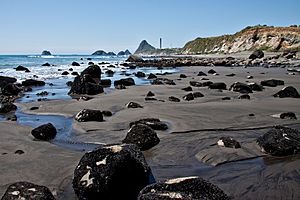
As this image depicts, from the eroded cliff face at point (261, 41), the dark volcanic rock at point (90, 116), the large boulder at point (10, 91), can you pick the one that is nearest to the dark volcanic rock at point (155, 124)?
the dark volcanic rock at point (90, 116)

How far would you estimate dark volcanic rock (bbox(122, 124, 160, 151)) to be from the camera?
5984 millimetres

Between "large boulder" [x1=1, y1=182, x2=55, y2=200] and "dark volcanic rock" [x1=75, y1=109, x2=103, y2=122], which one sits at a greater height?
"large boulder" [x1=1, y1=182, x2=55, y2=200]

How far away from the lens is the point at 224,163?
5.19 meters

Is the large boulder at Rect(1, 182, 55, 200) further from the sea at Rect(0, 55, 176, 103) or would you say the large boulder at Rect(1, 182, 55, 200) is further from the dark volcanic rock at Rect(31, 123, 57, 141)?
the sea at Rect(0, 55, 176, 103)

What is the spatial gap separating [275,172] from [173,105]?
547 centimetres

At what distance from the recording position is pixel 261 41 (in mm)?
68750

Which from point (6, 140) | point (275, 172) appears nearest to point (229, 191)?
point (275, 172)

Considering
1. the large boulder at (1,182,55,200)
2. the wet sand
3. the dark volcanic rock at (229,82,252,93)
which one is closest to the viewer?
the large boulder at (1,182,55,200)

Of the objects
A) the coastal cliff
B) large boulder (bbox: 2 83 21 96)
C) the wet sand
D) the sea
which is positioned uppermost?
the coastal cliff

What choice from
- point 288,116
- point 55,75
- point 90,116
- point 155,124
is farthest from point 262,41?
point 155,124

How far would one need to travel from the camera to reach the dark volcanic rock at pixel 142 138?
5.98m

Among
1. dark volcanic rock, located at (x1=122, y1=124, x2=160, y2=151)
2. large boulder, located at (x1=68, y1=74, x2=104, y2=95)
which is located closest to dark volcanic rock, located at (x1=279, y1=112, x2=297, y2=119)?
dark volcanic rock, located at (x1=122, y1=124, x2=160, y2=151)

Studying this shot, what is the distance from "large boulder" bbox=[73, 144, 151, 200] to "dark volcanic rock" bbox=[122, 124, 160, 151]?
161 centimetres

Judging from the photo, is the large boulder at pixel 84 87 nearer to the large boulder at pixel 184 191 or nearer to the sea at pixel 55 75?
the sea at pixel 55 75
